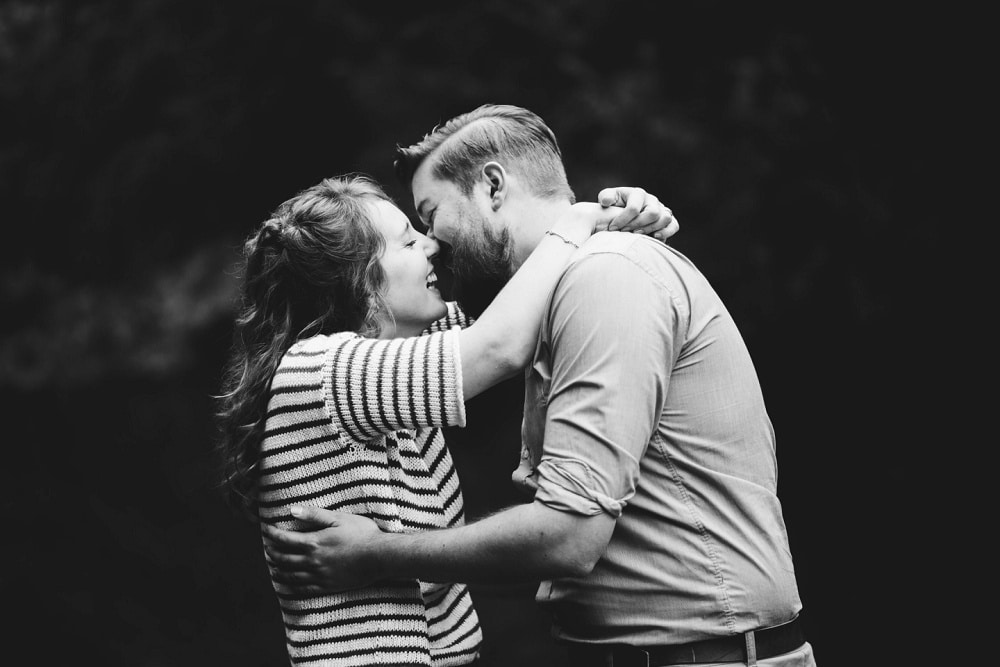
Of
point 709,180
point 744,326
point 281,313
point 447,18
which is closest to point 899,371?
point 744,326

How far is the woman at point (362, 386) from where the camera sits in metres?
1.53

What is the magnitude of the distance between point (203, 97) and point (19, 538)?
7.77ft

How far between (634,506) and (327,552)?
49cm

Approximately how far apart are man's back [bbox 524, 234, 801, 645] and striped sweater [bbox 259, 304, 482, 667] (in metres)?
0.21

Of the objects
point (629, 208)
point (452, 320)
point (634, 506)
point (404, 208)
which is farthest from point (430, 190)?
point (404, 208)

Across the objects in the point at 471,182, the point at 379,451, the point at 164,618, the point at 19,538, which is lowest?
the point at 164,618

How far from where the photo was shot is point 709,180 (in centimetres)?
390

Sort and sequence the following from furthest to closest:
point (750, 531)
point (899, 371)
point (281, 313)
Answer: point (899, 371), point (281, 313), point (750, 531)

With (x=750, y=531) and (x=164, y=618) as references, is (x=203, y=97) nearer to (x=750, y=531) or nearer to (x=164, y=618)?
(x=164, y=618)

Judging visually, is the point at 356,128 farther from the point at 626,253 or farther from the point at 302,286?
the point at 626,253

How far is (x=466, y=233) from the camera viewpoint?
1928 mm

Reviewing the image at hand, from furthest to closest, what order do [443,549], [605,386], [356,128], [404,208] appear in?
1. [356,128]
2. [404,208]
3. [443,549]
4. [605,386]

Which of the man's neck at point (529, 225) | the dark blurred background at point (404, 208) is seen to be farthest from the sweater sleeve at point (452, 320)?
the dark blurred background at point (404, 208)

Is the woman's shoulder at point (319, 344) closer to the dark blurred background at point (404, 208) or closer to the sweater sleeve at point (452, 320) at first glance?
the sweater sleeve at point (452, 320)
